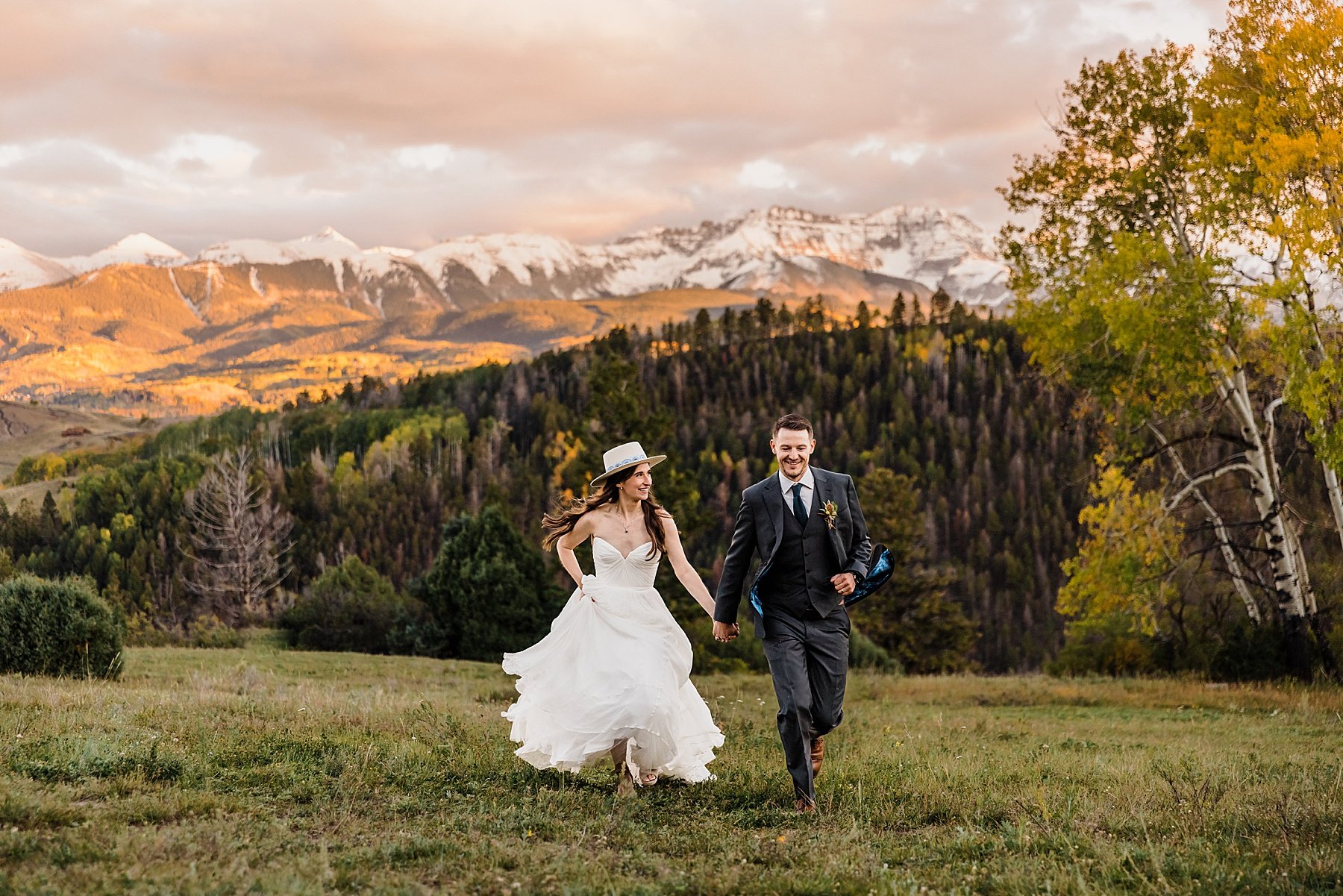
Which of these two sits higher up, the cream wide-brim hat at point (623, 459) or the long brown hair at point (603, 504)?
the cream wide-brim hat at point (623, 459)

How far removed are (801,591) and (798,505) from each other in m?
0.66

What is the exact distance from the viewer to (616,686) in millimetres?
8633

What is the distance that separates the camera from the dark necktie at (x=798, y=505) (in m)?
8.40

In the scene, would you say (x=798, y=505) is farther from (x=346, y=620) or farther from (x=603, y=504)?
(x=346, y=620)

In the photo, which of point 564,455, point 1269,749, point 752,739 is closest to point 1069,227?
point 1269,749

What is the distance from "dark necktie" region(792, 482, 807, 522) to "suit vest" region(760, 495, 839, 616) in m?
0.03

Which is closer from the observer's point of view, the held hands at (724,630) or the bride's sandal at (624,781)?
the held hands at (724,630)

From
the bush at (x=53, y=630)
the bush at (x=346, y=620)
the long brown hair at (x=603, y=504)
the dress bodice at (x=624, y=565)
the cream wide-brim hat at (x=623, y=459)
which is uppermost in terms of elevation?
the cream wide-brim hat at (x=623, y=459)

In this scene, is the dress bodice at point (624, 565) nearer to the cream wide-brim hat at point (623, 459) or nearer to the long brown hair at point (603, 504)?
the long brown hair at point (603, 504)

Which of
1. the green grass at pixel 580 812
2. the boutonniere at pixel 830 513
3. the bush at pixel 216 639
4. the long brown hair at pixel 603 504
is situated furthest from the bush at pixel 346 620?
the boutonniere at pixel 830 513

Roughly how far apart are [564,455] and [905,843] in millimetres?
154032

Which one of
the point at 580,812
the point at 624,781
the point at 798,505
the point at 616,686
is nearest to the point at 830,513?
the point at 798,505

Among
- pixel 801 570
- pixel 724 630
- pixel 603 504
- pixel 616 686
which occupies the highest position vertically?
pixel 603 504

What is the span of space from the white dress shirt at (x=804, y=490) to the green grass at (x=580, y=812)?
2.32 metres
